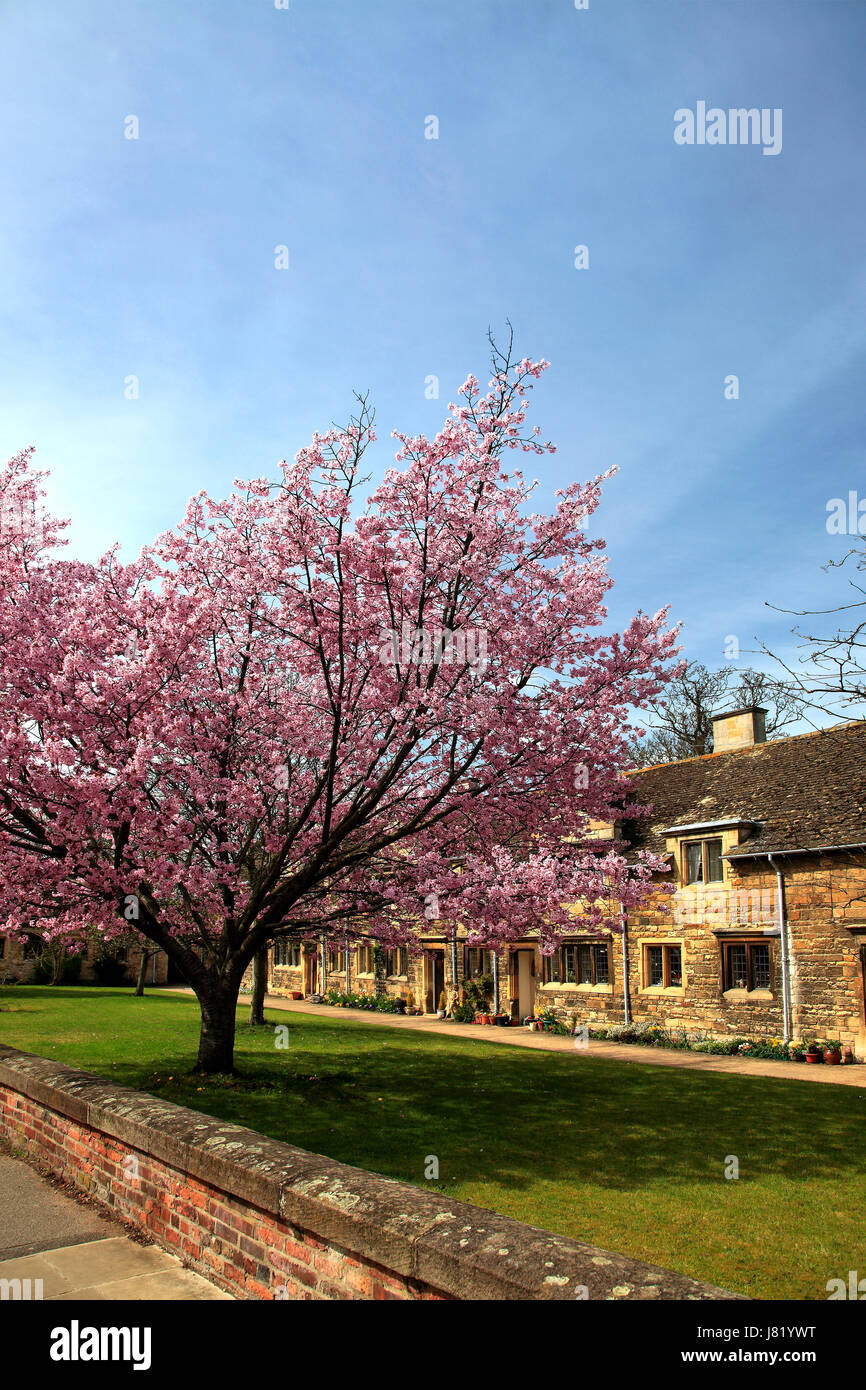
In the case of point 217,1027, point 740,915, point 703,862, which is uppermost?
point 703,862

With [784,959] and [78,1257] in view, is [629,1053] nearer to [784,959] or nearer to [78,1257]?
[784,959]

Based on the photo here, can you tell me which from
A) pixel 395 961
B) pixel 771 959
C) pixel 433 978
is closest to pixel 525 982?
pixel 433 978

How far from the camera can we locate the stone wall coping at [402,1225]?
3602 mm

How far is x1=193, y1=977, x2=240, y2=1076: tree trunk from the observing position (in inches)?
539

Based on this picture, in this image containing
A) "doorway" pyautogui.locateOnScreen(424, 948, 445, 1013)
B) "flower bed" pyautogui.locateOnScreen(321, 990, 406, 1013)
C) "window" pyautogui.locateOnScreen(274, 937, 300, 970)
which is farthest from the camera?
"window" pyautogui.locateOnScreen(274, 937, 300, 970)

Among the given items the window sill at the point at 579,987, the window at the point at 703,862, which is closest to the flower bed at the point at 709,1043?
the window sill at the point at 579,987

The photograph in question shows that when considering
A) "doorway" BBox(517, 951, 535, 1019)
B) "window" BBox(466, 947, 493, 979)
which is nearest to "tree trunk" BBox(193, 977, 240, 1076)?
"doorway" BBox(517, 951, 535, 1019)

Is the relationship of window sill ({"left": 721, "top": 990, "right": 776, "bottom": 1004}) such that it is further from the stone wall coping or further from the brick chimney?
the stone wall coping

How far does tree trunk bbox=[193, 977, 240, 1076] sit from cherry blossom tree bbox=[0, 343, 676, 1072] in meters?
0.24

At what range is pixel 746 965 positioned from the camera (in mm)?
21531

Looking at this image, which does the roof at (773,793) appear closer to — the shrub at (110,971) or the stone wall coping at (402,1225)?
the stone wall coping at (402,1225)

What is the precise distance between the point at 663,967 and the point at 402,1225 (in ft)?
69.0
